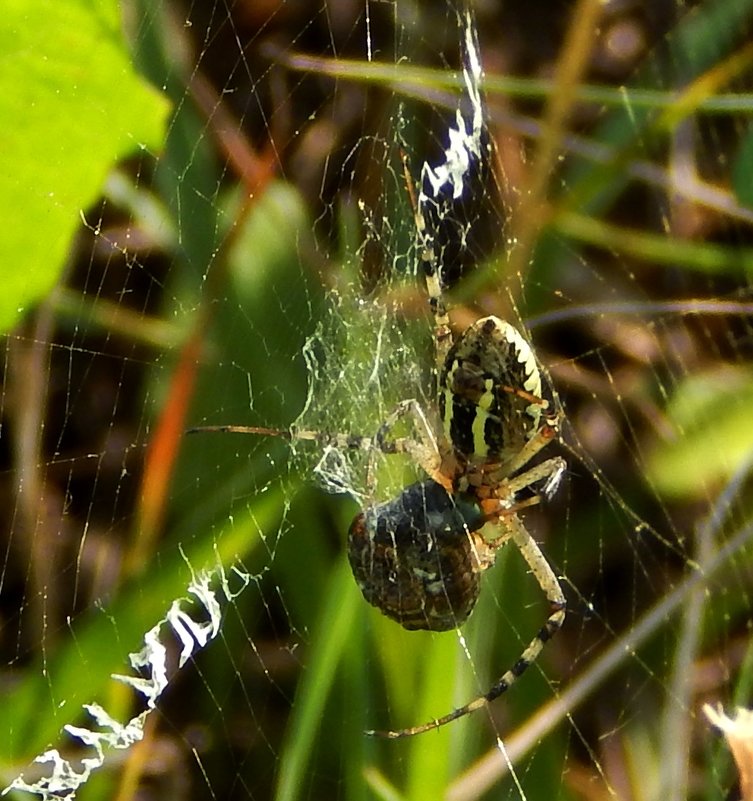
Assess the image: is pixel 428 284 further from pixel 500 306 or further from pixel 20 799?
pixel 20 799

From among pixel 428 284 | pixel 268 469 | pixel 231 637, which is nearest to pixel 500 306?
pixel 428 284

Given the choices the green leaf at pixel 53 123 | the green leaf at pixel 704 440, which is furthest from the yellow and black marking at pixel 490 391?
the green leaf at pixel 704 440

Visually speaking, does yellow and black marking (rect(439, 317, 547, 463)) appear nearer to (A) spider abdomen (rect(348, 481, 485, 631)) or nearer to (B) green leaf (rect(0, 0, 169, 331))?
(A) spider abdomen (rect(348, 481, 485, 631))

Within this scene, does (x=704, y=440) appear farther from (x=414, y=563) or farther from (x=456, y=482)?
(x=414, y=563)

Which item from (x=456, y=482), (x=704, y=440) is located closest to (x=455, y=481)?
(x=456, y=482)

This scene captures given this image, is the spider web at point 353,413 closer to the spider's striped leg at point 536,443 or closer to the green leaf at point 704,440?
the green leaf at point 704,440

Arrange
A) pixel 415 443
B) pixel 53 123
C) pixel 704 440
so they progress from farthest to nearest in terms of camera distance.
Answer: pixel 704 440 → pixel 415 443 → pixel 53 123

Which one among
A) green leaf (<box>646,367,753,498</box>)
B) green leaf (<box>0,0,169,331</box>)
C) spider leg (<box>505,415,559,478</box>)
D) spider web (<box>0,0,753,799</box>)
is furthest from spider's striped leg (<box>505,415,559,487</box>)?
green leaf (<box>0,0,169,331</box>)
